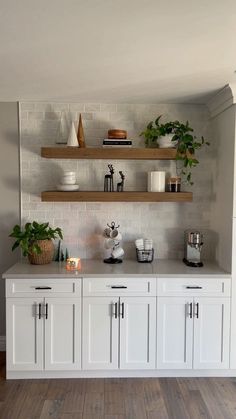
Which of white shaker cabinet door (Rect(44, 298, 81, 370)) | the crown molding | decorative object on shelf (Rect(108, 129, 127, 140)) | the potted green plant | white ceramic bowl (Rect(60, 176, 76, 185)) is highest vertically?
the crown molding

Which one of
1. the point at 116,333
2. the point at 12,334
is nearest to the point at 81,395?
the point at 116,333

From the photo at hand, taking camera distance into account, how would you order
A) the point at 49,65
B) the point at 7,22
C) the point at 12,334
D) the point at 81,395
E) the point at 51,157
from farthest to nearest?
1. the point at 51,157
2. the point at 12,334
3. the point at 81,395
4. the point at 49,65
5. the point at 7,22

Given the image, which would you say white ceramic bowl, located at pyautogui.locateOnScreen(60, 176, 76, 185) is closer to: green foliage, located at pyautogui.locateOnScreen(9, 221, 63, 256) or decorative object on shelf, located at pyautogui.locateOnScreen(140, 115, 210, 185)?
green foliage, located at pyautogui.locateOnScreen(9, 221, 63, 256)

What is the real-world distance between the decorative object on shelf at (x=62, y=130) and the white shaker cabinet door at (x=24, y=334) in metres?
1.48

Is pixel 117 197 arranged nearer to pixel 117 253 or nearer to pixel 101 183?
pixel 101 183

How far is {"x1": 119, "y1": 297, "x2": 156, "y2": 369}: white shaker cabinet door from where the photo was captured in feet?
9.86

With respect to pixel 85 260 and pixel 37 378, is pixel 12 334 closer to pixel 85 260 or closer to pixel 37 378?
pixel 37 378

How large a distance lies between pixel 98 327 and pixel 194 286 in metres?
0.85

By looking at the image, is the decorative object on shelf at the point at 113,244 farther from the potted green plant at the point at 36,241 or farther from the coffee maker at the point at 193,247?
the coffee maker at the point at 193,247

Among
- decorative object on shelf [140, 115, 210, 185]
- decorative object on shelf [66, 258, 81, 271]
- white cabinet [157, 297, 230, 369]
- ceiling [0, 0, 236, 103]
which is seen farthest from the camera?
decorative object on shelf [140, 115, 210, 185]

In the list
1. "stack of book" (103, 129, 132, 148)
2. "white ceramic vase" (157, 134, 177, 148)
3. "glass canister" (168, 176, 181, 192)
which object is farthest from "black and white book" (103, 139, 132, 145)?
"glass canister" (168, 176, 181, 192)

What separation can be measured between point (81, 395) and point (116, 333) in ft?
1.71

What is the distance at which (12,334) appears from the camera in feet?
9.79

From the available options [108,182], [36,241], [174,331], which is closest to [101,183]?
[108,182]
